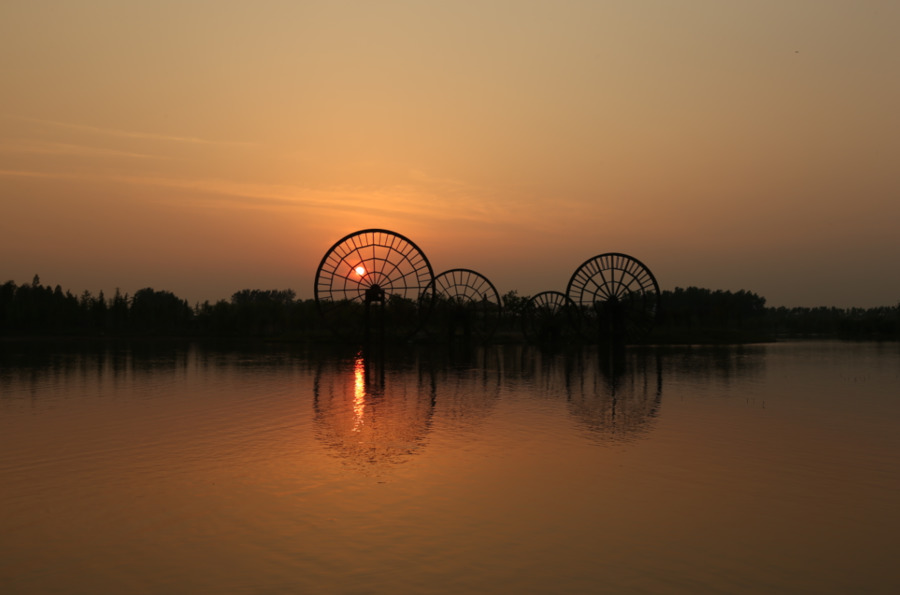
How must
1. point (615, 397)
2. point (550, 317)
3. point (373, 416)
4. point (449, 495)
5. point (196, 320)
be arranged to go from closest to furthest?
point (449, 495), point (373, 416), point (615, 397), point (550, 317), point (196, 320)

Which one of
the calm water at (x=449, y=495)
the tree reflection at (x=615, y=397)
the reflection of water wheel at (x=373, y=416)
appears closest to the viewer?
the calm water at (x=449, y=495)

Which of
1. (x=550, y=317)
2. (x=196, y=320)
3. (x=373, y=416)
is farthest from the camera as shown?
(x=196, y=320)

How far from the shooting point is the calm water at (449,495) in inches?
309

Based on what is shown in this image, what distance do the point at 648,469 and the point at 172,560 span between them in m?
7.85

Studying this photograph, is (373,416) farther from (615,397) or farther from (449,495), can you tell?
(449,495)

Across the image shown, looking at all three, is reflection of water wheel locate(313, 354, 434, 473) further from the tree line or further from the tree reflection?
the tree line

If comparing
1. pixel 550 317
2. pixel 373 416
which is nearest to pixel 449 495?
pixel 373 416

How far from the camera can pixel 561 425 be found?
17703 millimetres

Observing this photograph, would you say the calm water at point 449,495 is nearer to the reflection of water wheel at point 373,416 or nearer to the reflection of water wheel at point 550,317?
the reflection of water wheel at point 373,416

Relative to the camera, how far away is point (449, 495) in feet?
36.1

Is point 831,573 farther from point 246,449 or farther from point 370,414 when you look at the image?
point 370,414

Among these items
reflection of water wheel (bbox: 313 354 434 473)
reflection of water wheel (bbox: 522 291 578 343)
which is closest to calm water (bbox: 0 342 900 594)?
reflection of water wheel (bbox: 313 354 434 473)

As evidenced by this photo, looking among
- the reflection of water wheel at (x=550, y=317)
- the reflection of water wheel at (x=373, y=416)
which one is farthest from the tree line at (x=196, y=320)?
the reflection of water wheel at (x=373, y=416)

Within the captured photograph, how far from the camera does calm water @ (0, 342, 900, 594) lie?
7.84 m
